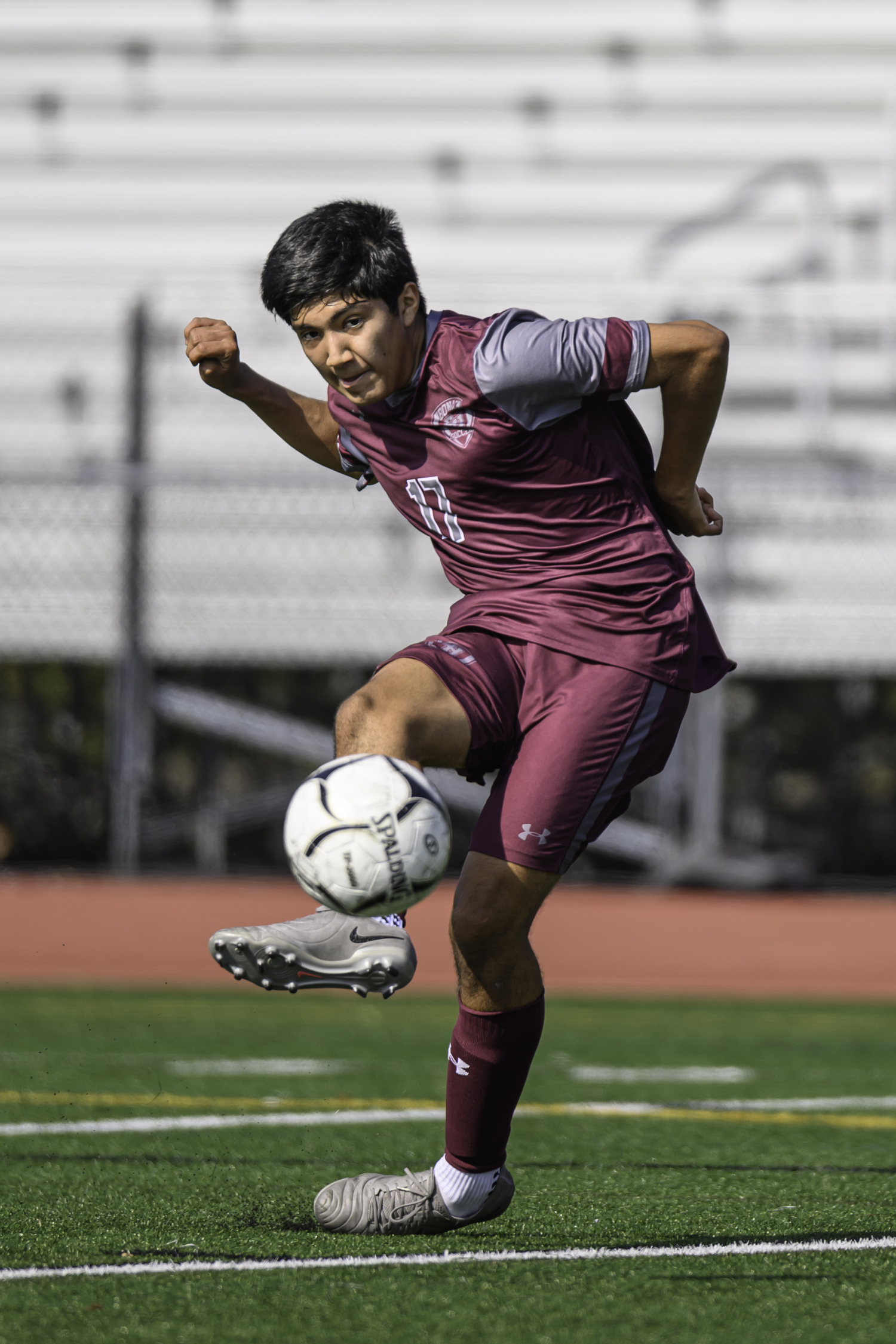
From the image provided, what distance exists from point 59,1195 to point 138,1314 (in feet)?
3.53

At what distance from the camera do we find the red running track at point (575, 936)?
8719mm

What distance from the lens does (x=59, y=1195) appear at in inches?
155

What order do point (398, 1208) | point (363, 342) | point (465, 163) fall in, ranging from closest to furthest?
point (363, 342)
point (398, 1208)
point (465, 163)

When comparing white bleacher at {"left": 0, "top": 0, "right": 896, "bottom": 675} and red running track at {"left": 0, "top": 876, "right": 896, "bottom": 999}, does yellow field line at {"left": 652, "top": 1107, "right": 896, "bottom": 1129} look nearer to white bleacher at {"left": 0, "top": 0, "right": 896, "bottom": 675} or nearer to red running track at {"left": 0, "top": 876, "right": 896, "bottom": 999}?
red running track at {"left": 0, "top": 876, "right": 896, "bottom": 999}

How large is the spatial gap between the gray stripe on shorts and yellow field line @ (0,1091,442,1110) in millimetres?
2069

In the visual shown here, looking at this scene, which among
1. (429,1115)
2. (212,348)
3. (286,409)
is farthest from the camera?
(429,1115)

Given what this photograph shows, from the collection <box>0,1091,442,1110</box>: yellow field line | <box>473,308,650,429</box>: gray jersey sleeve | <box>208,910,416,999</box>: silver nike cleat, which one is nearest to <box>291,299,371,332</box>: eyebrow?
<box>473,308,650,429</box>: gray jersey sleeve

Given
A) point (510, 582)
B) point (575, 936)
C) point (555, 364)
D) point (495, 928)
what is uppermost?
point (555, 364)

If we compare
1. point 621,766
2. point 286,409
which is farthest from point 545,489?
point 286,409

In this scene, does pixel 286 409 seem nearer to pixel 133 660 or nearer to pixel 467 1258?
pixel 467 1258

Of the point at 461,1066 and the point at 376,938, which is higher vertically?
the point at 376,938

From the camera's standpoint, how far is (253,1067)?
616 cm

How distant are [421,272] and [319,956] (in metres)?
9.40

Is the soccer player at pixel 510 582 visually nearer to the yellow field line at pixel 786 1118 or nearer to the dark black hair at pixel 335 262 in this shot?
the dark black hair at pixel 335 262
